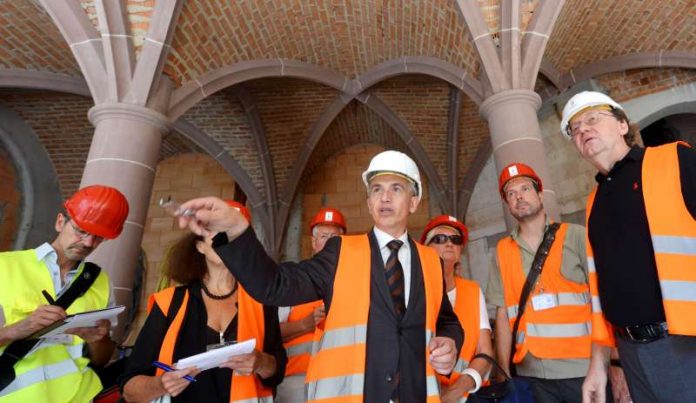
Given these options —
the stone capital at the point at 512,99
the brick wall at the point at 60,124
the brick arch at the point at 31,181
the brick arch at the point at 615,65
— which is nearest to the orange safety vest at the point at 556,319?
the stone capital at the point at 512,99

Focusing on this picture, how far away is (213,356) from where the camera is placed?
146cm

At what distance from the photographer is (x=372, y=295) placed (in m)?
1.45

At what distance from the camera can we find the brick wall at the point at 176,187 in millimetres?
9422

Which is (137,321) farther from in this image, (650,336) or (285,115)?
(650,336)

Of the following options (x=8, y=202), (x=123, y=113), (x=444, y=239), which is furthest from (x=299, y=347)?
(x=8, y=202)

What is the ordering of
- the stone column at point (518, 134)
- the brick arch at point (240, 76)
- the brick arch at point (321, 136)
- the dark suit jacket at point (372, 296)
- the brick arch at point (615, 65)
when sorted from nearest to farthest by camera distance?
the dark suit jacket at point (372, 296)
the stone column at point (518, 134)
the brick arch at point (240, 76)
the brick arch at point (615, 65)
the brick arch at point (321, 136)

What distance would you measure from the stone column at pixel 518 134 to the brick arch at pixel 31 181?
26.4 ft

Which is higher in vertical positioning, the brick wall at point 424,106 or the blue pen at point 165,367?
the brick wall at point 424,106

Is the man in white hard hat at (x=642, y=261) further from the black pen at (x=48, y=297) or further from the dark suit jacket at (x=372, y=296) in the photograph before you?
the black pen at (x=48, y=297)

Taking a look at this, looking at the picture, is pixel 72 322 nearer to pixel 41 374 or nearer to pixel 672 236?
pixel 41 374

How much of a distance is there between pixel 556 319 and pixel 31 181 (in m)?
9.41

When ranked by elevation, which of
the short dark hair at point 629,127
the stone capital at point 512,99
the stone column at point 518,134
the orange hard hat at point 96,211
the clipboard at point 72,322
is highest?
the stone capital at point 512,99

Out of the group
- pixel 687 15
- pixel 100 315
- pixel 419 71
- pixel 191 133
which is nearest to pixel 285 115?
pixel 191 133

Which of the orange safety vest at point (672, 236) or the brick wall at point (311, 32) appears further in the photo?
the brick wall at point (311, 32)
